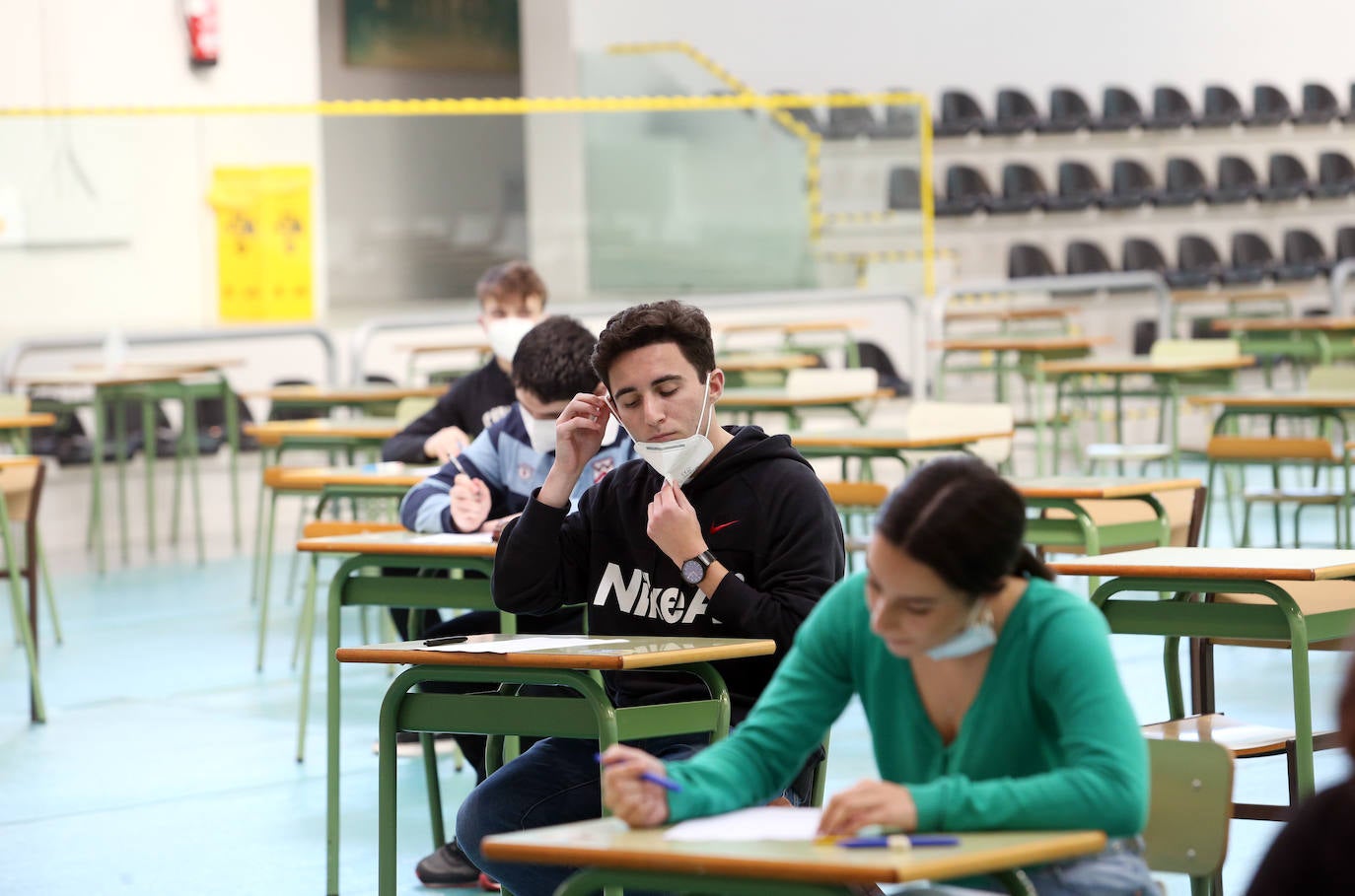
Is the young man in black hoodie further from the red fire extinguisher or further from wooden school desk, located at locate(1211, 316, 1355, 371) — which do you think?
the red fire extinguisher

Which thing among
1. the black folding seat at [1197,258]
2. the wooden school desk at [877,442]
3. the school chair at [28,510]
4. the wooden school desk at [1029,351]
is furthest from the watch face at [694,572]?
the black folding seat at [1197,258]

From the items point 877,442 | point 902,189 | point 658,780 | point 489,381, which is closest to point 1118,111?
point 902,189

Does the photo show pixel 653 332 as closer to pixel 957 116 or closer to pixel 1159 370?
pixel 1159 370

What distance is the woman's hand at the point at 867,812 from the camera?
1786mm

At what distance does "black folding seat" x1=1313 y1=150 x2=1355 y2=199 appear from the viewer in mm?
15461

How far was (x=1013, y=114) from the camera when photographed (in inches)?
592

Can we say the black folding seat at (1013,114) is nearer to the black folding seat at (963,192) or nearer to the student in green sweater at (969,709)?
the black folding seat at (963,192)

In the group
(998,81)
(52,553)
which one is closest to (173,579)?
(52,553)

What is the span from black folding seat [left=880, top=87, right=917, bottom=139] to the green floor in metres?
5.99

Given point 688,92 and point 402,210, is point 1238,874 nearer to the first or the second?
point 402,210

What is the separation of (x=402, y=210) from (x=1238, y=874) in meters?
7.48

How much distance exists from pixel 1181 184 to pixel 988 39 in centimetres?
207

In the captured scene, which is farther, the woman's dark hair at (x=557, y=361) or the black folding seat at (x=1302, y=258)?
the black folding seat at (x=1302, y=258)

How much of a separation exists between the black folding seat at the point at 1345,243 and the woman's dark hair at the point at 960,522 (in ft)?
46.4
